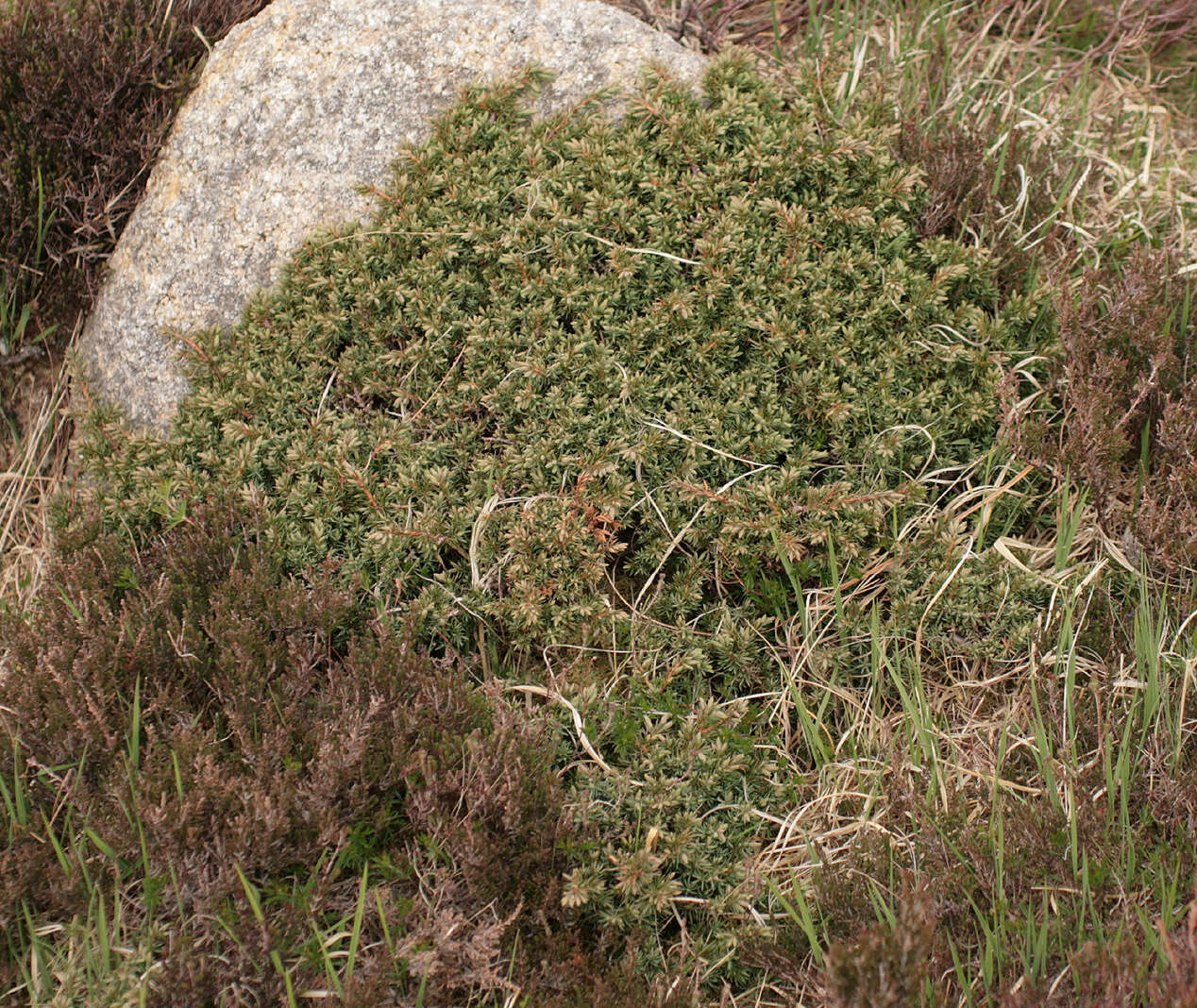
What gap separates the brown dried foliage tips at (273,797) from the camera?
2342 millimetres

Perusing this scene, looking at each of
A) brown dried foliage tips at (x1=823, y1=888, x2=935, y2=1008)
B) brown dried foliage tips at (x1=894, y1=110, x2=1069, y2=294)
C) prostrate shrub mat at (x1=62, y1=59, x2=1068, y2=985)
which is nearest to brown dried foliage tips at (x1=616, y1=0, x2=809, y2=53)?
prostrate shrub mat at (x1=62, y1=59, x2=1068, y2=985)

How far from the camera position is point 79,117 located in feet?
12.5

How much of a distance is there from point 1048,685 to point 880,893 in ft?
2.83

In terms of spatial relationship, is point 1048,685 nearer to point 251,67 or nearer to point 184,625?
point 184,625

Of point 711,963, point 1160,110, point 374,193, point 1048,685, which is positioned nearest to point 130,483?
point 374,193

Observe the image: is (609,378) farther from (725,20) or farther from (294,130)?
(725,20)

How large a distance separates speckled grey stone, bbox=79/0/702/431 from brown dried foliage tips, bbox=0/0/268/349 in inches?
6.9

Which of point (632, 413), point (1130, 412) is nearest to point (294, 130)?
point (632, 413)

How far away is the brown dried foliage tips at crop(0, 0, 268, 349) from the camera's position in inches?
149

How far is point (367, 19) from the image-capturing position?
3816mm

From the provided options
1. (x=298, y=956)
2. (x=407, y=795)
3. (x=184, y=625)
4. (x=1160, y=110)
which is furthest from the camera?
(x=1160, y=110)

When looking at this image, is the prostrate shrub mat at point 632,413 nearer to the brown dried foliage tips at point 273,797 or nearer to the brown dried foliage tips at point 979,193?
the brown dried foliage tips at point 979,193

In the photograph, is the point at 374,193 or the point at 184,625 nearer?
the point at 184,625

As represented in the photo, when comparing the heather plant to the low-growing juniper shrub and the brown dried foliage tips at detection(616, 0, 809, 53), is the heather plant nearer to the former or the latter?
the low-growing juniper shrub
